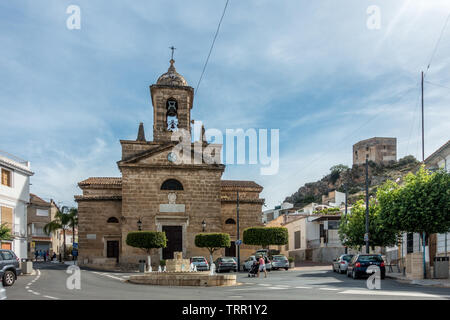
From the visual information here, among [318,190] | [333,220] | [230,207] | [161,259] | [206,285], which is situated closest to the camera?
[206,285]

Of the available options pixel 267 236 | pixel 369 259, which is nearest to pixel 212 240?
pixel 267 236

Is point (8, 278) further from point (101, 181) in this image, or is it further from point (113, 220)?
point (101, 181)

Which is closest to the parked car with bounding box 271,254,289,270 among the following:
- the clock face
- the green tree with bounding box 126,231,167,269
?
the green tree with bounding box 126,231,167,269

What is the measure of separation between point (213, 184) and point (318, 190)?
278ft

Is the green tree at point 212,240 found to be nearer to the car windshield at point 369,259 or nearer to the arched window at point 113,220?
the arched window at point 113,220

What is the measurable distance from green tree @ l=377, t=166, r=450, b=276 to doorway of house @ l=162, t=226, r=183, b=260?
20176 millimetres

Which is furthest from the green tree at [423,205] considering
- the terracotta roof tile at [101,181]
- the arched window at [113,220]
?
the terracotta roof tile at [101,181]

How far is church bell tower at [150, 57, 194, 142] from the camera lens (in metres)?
43.0

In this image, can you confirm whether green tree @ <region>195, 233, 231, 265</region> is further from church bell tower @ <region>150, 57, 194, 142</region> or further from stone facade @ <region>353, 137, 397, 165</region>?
stone facade @ <region>353, 137, 397, 165</region>

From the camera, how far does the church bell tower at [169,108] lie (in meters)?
43.0

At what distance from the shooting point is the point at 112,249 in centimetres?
4222
